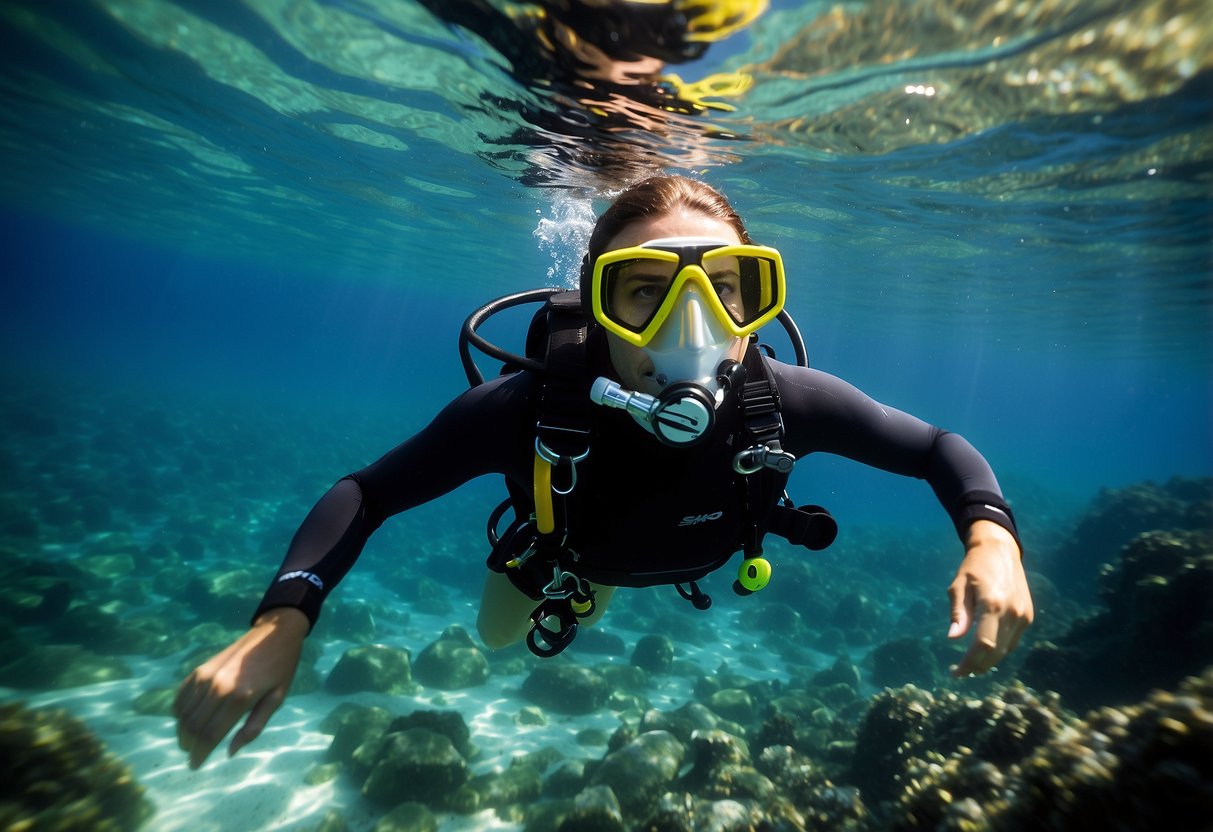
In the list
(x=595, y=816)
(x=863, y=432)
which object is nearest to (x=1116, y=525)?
(x=595, y=816)

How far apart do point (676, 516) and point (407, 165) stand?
51.0 feet

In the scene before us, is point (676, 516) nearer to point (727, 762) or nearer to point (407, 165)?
point (727, 762)

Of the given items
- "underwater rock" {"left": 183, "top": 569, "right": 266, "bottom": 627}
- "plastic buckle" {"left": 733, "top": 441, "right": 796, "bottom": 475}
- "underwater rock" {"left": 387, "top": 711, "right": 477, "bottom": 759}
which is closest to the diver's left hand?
"plastic buckle" {"left": 733, "top": 441, "right": 796, "bottom": 475}

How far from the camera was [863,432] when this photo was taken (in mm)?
3191

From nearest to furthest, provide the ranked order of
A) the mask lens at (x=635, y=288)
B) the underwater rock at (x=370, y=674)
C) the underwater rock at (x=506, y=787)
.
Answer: the mask lens at (x=635, y=288)
the underwater rock at (x=506, y=787)
the underwater rock at (x=370, y=674)

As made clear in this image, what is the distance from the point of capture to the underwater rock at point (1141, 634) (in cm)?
657

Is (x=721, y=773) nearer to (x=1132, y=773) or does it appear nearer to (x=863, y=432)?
(x=1132, y=773)

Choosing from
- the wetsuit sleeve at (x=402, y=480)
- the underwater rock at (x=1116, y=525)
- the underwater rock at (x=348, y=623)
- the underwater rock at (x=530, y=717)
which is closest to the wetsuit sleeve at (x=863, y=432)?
the wetsuit sleeve at (x=402, y=480)

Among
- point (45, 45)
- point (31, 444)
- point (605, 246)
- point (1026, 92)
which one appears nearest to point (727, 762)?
point (605, 246)

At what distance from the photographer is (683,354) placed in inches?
108

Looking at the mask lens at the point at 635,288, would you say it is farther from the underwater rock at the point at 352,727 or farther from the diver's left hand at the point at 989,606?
the underwater rock at the point at 352,727

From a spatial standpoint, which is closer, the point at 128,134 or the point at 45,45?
the point at 45,45

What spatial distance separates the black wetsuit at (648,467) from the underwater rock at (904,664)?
11636mm

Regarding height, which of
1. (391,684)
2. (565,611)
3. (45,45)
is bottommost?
(391,684)
